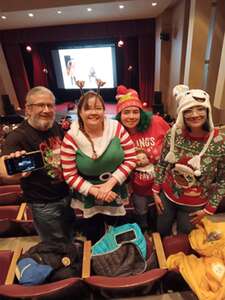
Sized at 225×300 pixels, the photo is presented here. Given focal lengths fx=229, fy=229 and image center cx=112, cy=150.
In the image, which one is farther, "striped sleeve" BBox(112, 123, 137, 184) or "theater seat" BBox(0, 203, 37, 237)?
"theater seat" BBox(0, 203, 37, 237)

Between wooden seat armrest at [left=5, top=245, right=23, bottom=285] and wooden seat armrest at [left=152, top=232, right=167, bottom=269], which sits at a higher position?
wooden seat armrest at [left=5, top=245, right=23, bottom=285]

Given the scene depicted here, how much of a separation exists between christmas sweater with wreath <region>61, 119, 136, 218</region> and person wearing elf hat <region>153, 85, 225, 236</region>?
10.0 inches

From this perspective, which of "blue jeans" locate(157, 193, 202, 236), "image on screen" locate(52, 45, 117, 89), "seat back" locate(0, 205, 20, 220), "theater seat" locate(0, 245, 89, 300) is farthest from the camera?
"image on screen" locate(52, 45, 117, 89)

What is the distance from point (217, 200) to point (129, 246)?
0.56 m

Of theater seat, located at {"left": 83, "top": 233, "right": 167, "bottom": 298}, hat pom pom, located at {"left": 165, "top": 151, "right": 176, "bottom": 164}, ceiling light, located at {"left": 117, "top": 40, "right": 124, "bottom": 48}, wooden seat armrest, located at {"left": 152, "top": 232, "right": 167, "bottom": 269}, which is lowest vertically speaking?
wooden seat armrest, located at {"left": 152, "top": 232, "right": 167, "bottom": 269}

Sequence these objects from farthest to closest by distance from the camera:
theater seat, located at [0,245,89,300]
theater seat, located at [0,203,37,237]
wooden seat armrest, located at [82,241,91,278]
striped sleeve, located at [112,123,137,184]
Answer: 1. theater seat, located at [0,203,37,237]
2. striped sleeve, located at [112,123,137,184]
3. wooden seat armrest, located at [82,241,91,278]
4. theater seat, located at [0,245,89,300]

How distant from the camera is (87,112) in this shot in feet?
3.92

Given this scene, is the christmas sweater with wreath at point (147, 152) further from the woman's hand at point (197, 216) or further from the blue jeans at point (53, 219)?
the blue jeans at point (53, 219)

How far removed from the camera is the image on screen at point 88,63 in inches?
287

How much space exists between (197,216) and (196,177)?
0.26m

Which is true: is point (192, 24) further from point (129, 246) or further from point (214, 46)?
point (129, 246)

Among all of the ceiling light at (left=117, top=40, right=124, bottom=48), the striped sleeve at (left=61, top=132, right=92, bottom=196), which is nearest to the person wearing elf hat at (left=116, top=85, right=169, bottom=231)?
the striped sleeve at (left=61, top=132, right=92, bottom=196)

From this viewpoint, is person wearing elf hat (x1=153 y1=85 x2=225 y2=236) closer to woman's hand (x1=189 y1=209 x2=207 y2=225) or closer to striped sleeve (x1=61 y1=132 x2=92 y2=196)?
woman's hand (x1=189 y1=209 x2=207 y2=225)

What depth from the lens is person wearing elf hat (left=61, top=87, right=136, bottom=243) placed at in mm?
1213
